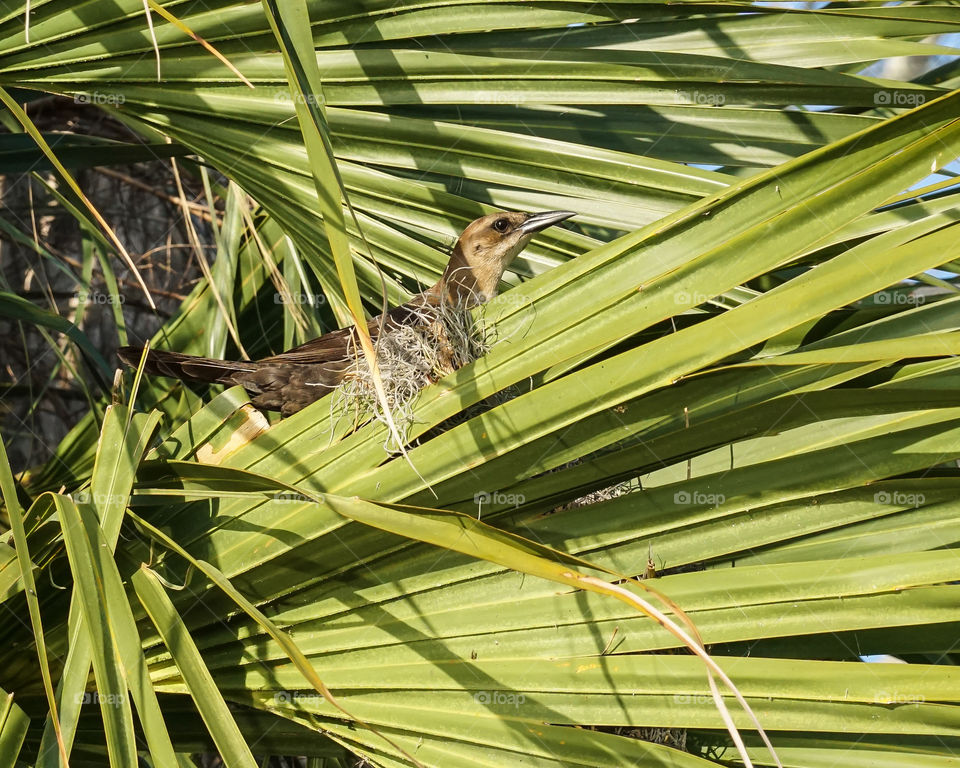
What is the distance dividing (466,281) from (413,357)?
0.64 m

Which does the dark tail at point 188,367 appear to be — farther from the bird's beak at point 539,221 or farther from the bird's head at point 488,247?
the bird's beak at point 539,221

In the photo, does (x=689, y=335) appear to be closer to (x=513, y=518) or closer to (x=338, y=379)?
(x=513, y=518)

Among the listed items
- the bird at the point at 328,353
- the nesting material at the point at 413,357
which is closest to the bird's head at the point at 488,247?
the bird at the point at 328,353

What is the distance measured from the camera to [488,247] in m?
2.82

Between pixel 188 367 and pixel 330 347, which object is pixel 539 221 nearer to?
pixel 330 347

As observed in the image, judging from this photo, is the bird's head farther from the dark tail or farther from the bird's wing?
the dark tail

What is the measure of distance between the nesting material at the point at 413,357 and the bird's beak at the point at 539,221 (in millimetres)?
408

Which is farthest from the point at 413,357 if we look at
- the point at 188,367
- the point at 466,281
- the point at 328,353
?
the point at 188,367

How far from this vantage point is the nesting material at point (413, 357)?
1936 mm

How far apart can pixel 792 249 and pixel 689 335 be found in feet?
0.67

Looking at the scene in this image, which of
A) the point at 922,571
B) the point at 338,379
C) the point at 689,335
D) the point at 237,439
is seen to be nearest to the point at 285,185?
the point at 338,379

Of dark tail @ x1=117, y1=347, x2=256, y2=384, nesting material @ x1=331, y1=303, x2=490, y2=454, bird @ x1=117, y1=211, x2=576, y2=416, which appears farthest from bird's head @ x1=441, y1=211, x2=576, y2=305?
dark tail @ x1=117, y1=347, x2=256, y2=384

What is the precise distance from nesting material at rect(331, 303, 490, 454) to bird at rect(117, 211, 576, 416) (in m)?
0.16

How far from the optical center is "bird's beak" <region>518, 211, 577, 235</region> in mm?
2574
